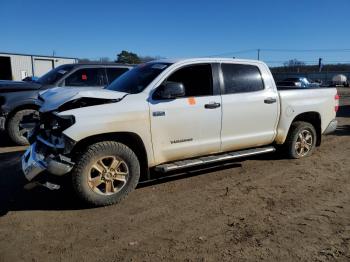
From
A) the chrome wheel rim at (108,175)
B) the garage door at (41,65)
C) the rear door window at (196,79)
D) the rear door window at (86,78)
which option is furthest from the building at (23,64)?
the chrome wheel rim at (108,175)

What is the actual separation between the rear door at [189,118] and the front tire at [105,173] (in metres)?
0.48

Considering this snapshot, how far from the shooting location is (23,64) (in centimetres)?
3478

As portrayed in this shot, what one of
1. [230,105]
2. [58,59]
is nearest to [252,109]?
[230,105]

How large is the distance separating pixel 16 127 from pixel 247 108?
208 inches

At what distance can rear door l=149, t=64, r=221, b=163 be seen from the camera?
4934 millimetres

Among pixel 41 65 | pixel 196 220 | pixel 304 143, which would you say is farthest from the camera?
pixel 41 65

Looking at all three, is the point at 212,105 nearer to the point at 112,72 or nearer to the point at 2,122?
the point at 112,72

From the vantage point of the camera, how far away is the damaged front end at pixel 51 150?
4.24 m

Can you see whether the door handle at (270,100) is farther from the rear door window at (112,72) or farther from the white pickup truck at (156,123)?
the rear door window at (112,72)

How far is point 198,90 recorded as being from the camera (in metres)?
5.37

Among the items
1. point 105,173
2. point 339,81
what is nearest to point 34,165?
point 105,173

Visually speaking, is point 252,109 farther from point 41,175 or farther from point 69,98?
point 41,175

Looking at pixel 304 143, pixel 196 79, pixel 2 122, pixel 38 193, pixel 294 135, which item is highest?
pixel 196 79

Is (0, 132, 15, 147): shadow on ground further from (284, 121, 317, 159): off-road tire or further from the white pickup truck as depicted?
(284, 121, 317, 159): off-road tire
